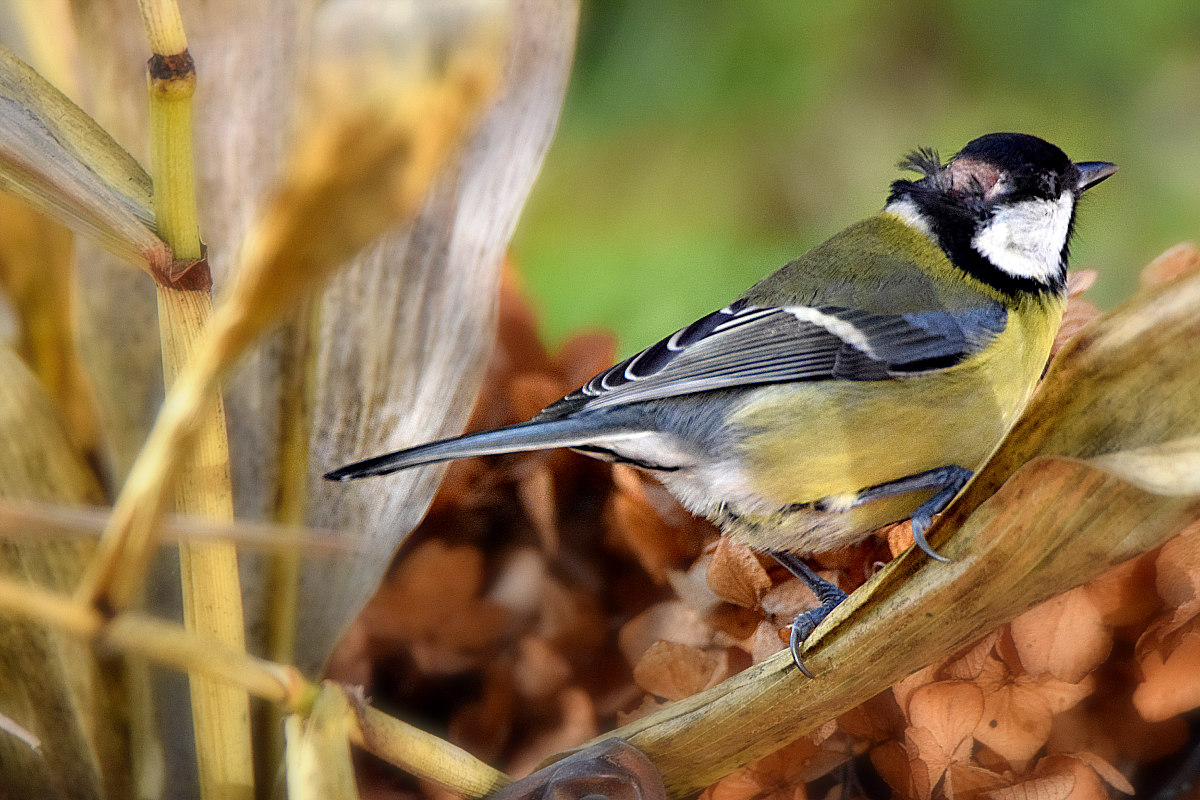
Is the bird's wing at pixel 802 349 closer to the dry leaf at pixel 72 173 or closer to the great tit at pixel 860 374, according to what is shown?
the great tit at pixel 860 374

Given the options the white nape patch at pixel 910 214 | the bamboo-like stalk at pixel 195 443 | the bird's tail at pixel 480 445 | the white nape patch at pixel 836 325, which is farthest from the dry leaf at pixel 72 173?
the white nape patch at pixel 910 214

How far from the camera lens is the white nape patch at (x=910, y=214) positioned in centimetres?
68

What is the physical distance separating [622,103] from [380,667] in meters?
0.48

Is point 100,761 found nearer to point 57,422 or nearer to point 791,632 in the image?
point 57,422

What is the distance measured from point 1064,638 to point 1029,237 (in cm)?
35

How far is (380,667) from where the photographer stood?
0.45 metres

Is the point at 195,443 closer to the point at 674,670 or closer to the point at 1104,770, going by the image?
the point at 674,670

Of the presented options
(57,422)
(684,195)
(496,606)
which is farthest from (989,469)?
(684,195)

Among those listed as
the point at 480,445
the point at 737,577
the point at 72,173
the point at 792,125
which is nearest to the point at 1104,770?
the point at 737,577

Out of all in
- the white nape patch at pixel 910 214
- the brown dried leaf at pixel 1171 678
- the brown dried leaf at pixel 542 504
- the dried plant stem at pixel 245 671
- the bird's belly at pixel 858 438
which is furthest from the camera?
the white nape patch at pixel 910 214

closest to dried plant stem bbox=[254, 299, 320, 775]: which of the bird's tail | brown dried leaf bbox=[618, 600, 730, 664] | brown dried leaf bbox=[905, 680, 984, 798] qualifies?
the bird's tail

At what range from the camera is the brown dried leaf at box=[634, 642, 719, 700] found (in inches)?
15.2

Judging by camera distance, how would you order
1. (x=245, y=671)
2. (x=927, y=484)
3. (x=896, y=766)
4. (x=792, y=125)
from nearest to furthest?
(x=245, y=671), (x=896, y=766), (x=927, y=484), (x=792, y=125)

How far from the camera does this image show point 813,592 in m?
0.41
